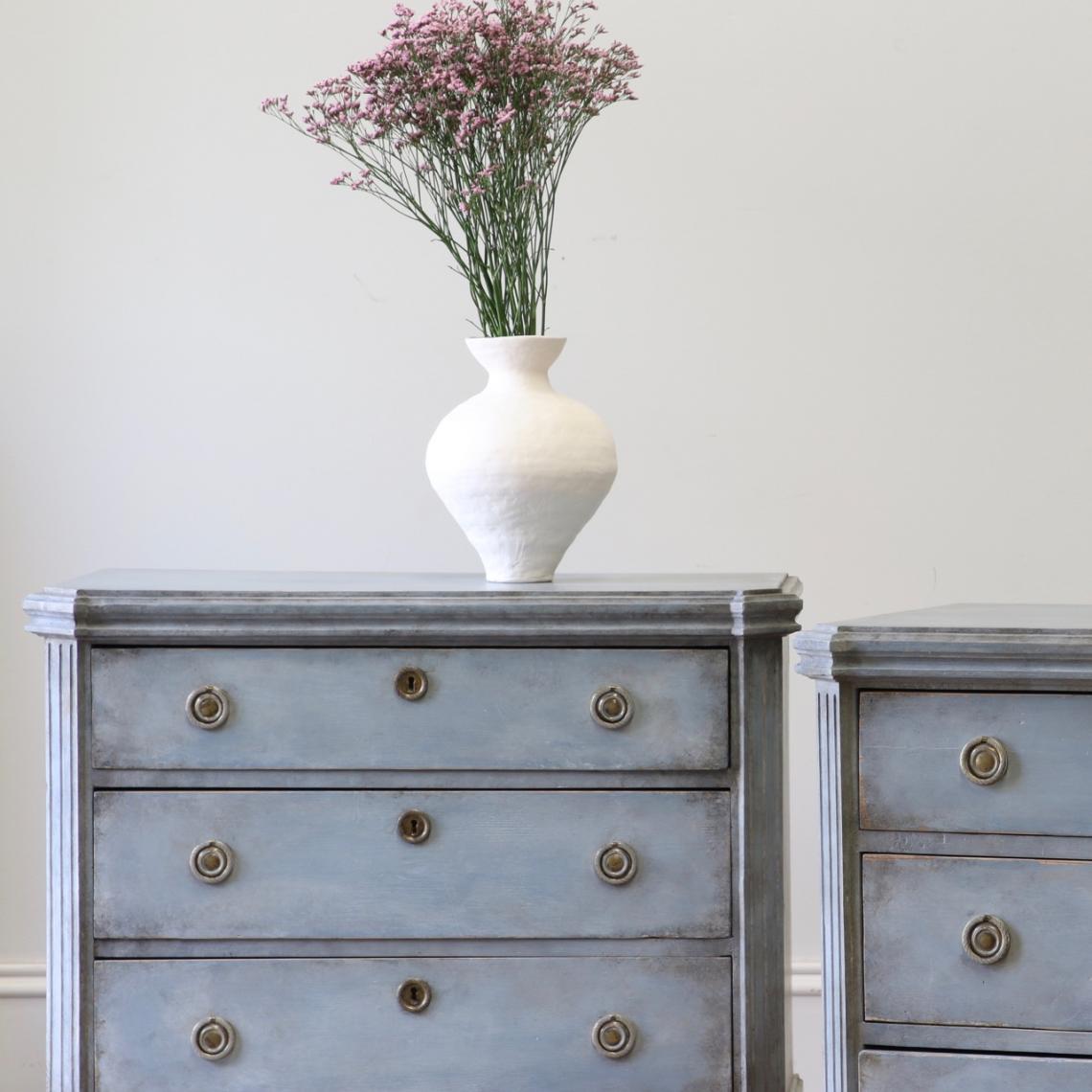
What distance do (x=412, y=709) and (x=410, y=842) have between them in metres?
0.14

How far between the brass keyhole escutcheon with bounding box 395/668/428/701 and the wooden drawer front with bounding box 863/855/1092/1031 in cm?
48

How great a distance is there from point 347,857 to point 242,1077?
0.26 m

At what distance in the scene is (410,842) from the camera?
1568 millimetres

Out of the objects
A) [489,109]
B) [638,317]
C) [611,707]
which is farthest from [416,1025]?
[638,317]

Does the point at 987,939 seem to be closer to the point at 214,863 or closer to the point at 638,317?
the point at 214,863

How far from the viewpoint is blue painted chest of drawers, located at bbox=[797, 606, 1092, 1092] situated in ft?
4.57

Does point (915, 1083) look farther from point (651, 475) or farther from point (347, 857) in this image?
point (651, 475)

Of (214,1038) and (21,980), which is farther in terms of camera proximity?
(21,980)

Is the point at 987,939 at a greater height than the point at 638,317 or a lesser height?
lesser

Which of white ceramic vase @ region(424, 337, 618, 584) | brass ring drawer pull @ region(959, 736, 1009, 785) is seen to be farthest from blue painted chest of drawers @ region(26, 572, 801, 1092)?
brass ring drawer pull @ region(959, 736, 1009, 785)

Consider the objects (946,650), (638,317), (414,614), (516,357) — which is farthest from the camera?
(638,317)

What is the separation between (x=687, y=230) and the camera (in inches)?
88.9

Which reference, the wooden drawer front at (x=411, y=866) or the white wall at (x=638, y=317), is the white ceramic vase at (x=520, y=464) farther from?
the white wall at (x=638, y=317)

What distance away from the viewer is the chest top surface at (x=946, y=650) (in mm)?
1381
